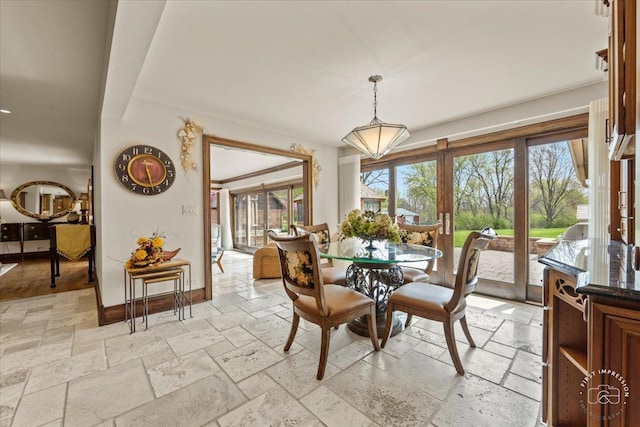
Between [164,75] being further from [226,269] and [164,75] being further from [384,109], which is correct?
[226,269]

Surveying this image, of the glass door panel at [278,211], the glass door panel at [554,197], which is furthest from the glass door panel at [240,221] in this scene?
the glass door panel at [554,197]

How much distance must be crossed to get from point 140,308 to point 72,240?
235 centimetres

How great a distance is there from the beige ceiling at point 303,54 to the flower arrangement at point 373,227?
4.47 feet

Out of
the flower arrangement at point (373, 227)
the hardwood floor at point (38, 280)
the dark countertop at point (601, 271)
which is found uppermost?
the flower arrangement at point (373, 227)

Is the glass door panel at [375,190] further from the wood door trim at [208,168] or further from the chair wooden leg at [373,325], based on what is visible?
the chair wooden leg at [373,325]

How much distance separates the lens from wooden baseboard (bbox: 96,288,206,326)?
2758mm

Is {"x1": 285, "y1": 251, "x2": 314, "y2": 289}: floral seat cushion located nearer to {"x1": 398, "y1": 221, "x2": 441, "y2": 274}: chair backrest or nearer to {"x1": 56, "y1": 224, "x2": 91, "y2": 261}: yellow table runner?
{"x1": 398, "y1": 221, "x2": 441, "y2": 274}: chair backrest

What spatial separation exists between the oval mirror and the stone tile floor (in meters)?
5.79

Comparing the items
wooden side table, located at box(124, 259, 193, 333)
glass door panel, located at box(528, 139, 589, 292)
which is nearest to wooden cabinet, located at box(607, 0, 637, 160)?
glass door panel, located at box(528, 139, 589, 292)

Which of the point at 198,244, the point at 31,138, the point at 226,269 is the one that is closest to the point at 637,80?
the point at 198,244

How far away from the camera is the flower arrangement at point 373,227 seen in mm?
2426

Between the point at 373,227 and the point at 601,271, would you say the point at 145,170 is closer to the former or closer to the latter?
the point at 373,227

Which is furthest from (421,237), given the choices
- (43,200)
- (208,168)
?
(43,200)

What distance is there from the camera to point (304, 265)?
1885mm
